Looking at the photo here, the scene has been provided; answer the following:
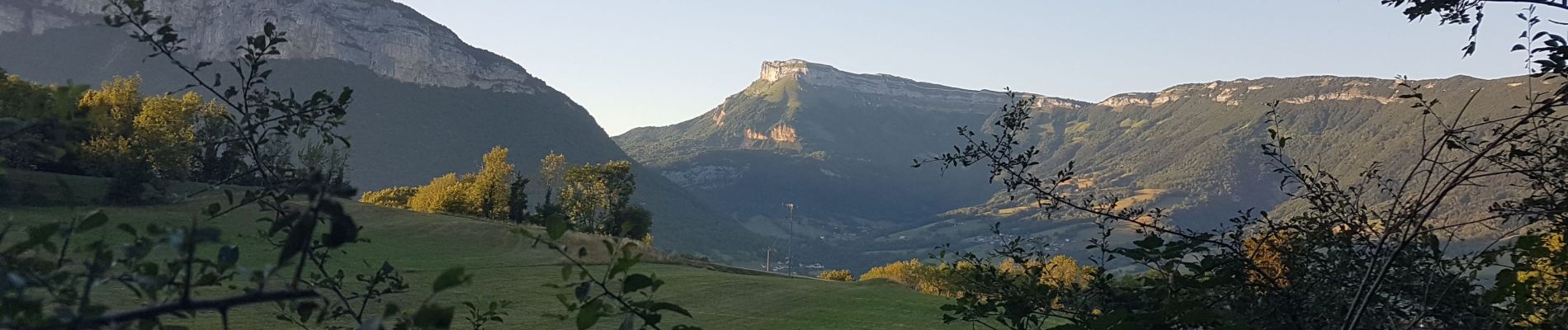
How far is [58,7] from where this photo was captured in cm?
13112

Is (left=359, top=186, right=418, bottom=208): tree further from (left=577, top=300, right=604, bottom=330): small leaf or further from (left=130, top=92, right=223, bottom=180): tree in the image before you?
(left=577, top=300, right=604, bottom=330): small leaf

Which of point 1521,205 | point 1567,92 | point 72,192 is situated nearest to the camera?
point 72,192

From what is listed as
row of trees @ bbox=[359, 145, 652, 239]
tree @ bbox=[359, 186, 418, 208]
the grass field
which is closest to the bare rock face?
tree @ bbox=[359, 186, 418, 208]

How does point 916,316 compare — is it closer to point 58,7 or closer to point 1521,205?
point 1521,205

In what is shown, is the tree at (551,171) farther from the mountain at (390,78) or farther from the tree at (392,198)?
the mountain at (390,78)

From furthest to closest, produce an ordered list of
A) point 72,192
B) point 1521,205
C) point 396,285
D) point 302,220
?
point 396,285 → point 1521,205 → point 72,192 → point 302,220

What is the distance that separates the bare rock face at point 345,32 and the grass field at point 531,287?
10555 centimetres

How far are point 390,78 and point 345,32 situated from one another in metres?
11.8

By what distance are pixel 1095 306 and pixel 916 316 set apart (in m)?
22.5

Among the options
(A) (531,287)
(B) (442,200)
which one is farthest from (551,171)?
(A) (531,287)

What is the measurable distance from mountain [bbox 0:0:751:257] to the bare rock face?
205mm

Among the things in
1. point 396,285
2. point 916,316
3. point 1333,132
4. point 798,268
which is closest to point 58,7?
point 798,268

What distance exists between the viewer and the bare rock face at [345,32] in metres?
131

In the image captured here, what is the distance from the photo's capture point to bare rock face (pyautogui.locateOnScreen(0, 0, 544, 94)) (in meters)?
131
